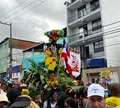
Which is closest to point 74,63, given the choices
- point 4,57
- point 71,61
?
point 71,61

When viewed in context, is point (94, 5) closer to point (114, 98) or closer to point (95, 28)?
point (95, 28)

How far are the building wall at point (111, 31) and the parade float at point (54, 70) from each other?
13488mm

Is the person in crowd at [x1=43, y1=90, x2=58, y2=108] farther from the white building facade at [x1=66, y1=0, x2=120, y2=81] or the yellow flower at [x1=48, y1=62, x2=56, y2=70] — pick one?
the white building facade at [x1=66, y1=0, x2=120, y2=81]

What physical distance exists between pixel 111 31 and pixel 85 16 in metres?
3.75

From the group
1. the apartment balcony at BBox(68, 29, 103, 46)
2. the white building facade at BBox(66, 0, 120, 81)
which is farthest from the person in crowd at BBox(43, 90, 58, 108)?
the apartment balcony at BBox(68, 29, 103, 46)

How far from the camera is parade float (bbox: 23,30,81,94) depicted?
679 cm

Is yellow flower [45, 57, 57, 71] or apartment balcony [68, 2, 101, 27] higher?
apartment balcony [68, 2, 101, 27]

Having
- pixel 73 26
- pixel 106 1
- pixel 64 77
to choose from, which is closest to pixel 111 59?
pixel 106 1

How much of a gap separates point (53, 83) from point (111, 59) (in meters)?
15.2

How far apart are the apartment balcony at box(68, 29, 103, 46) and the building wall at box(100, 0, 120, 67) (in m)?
0.96

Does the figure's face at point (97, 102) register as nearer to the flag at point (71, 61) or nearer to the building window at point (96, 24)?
the flag at point (71, 61)

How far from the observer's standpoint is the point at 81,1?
84.6 ft

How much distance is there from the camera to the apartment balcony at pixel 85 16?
929 inches

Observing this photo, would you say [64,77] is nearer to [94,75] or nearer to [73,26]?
[94,75]
